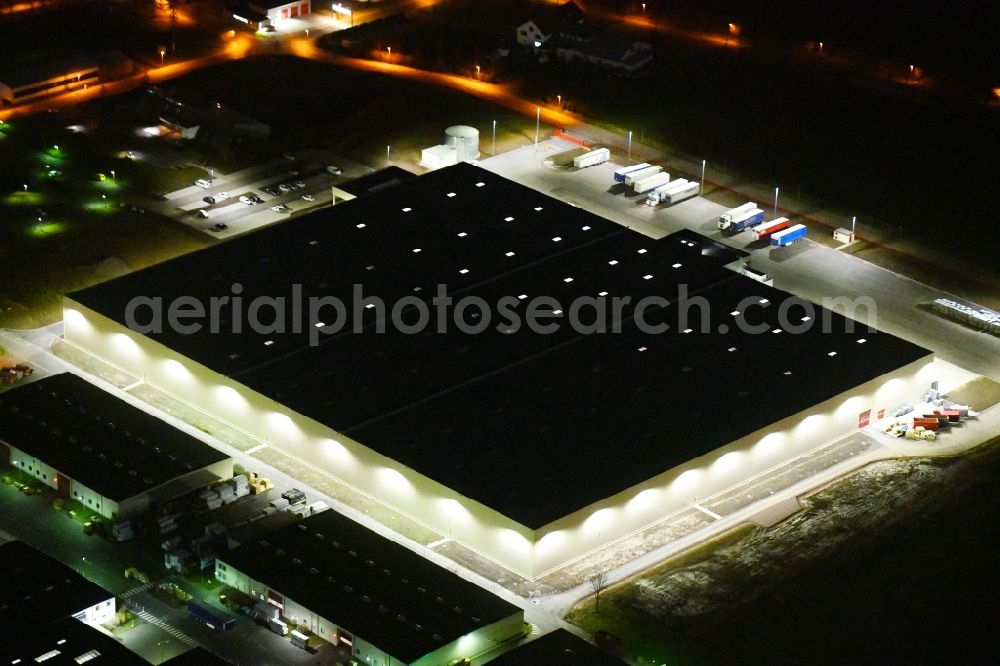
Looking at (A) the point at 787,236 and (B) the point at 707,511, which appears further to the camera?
(A) the point at 787,236

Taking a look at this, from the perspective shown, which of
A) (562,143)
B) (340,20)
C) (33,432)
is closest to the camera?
(33,432)

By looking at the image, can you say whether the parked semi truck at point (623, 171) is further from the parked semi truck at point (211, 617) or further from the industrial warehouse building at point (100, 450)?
the parked semi truck at point (211, 617)

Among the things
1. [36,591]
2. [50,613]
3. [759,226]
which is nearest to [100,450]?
[36,591]

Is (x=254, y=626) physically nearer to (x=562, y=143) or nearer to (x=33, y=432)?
(x=33, y=432)

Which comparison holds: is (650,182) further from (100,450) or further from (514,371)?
(100,450)

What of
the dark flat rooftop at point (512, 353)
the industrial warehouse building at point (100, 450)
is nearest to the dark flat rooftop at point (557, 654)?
the dark flat rooftop at point (512, 353)

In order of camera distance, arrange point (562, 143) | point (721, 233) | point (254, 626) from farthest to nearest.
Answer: point (562, 143) → point (721, 233) → point (254, 626)

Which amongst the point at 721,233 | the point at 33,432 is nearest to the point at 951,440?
the point at 721,233
